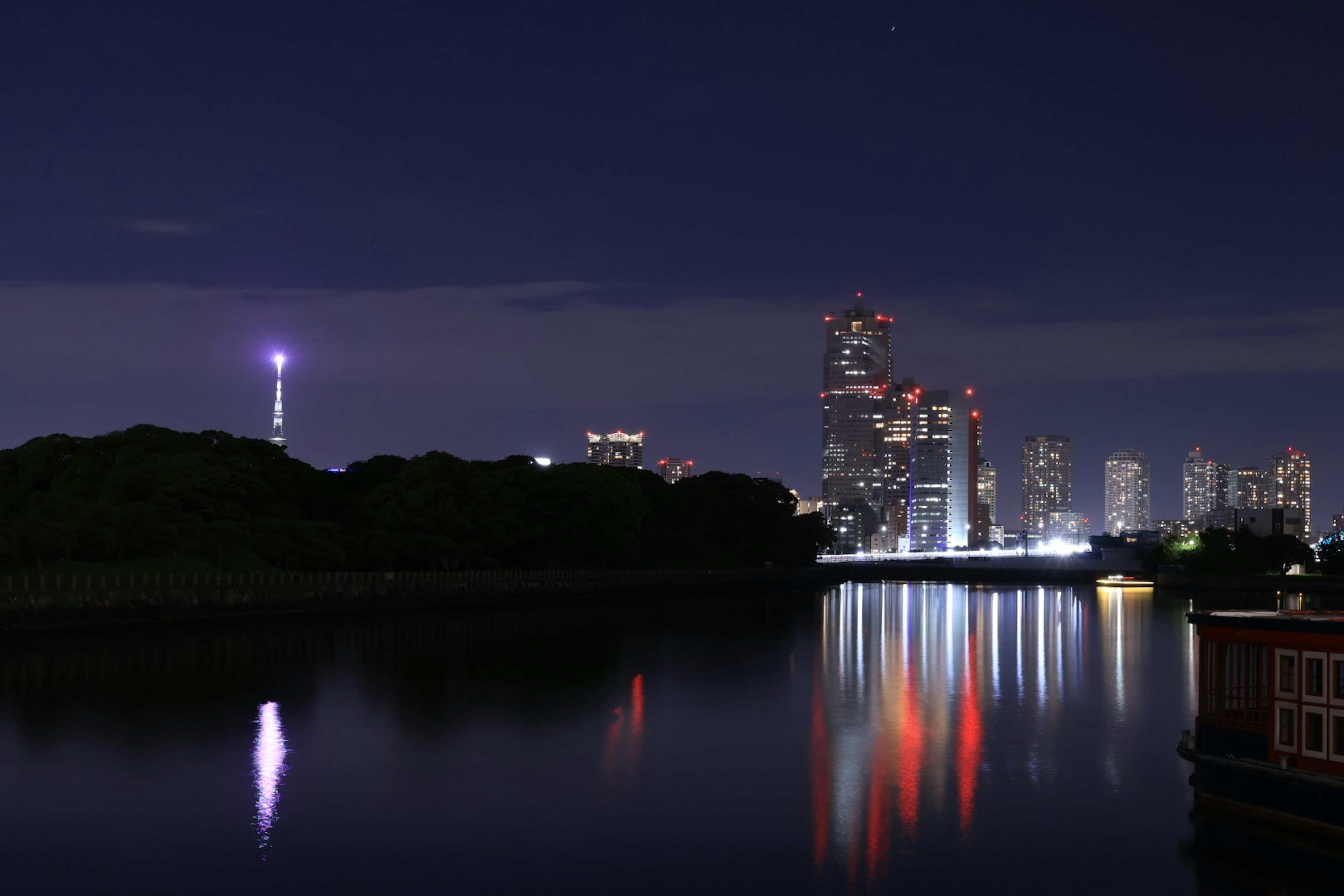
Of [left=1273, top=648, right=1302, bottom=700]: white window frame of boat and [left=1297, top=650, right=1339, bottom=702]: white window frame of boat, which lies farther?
[left=1273, top=648, right=1302, bottom=700]: white window frame of boat

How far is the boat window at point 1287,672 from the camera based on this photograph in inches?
738

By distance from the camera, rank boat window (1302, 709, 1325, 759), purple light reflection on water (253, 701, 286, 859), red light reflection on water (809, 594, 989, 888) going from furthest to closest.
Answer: purple light reflection on water (253, 701, 286, 859) → red light reflection on water (809, 594, 989, 888) → boat window (1302, 709, 1325, 759)

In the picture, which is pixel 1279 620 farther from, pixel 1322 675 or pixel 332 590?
pixel 332 590

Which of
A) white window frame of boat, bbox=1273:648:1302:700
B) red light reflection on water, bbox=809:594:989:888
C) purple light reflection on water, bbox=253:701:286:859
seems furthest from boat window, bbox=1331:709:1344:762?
purple light reflection on water, bbox=253:701:286:859

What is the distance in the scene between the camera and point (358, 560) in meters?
76.2

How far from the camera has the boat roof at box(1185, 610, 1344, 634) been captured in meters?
18.1

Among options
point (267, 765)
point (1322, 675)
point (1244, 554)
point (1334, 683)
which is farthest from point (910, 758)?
point (1244, 554)

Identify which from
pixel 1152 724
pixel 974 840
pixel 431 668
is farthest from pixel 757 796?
pixel 431 668

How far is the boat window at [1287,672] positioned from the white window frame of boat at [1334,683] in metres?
0.61

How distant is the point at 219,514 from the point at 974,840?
63.9 meters

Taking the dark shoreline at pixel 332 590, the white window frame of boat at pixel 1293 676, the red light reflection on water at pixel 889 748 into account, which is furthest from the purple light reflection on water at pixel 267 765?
the dark shoreline at pixel 332 590

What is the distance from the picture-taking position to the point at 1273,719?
18.8 m

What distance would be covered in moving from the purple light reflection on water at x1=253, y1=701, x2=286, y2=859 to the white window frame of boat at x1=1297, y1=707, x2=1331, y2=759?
15292 millimetres

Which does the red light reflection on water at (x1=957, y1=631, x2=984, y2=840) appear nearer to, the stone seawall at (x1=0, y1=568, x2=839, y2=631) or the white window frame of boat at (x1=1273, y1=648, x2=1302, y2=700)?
the white window frame of boat at (x1=1273, y1=648, x2=1302, y2=700)
